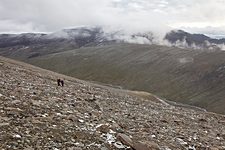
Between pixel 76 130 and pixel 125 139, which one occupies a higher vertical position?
pixel 76 130

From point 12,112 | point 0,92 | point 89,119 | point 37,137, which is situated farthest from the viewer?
point 0,92

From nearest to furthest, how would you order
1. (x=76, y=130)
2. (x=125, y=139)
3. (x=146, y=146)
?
(x=146, y=146) < (x=125, y=139) < (x=76, y=130)

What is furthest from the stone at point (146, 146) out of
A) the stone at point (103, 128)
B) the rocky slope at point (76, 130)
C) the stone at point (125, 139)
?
the stone at point (103, 128)

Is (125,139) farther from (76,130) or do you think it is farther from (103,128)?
(76,130)

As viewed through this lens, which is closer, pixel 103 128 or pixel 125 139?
pixel 125 139

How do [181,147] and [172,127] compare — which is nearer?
[181,147]

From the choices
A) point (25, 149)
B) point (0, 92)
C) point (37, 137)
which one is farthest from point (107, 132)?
point (0, 92)

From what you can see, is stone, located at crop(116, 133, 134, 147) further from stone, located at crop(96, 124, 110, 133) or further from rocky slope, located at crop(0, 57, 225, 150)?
stone, located at crop(96, 124, 110, 133)

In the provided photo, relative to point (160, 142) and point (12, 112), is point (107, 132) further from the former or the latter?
point (12, 112)

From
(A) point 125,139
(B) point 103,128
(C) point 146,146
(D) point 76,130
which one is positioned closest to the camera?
(C) point 146,146

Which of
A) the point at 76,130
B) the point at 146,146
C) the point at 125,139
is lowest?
the point at 146,146

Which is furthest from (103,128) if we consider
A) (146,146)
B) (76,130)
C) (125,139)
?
(146,146)

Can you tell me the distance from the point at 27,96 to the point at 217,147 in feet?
44.0

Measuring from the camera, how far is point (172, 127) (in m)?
28.3
